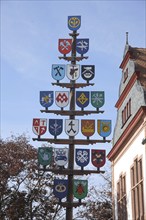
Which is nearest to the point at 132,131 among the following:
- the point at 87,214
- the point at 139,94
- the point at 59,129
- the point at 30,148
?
the point at 139,94

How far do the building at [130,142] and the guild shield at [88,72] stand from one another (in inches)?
91.8

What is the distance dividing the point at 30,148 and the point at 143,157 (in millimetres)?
20048

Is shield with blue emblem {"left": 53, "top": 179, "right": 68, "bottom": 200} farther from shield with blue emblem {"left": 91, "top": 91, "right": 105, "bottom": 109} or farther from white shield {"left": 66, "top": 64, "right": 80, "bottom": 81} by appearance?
white shield {"left": 66, "top": 64, "right": 80, "bottom": 81}

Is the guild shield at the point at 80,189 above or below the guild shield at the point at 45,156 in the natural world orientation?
below

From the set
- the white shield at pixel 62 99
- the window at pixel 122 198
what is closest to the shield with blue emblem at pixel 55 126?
the white shield at pixel 62 99

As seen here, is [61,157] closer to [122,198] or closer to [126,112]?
[122,198]

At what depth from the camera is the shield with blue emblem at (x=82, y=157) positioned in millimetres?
18734

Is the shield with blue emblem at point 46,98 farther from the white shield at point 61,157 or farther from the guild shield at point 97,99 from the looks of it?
the white shield at point 61,157

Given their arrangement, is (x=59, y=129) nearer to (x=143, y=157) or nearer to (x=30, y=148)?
(x=143, y=157)

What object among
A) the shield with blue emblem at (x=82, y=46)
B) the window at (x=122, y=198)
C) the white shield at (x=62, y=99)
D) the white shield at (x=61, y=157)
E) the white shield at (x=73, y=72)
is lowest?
the window at (x=122, y=198)

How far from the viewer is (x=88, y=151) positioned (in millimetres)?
19094

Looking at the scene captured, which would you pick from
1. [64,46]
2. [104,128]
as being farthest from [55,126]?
[64,46]

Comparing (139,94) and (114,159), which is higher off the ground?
(139,94)

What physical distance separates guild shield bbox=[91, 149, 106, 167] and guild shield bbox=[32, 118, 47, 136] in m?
2.48
